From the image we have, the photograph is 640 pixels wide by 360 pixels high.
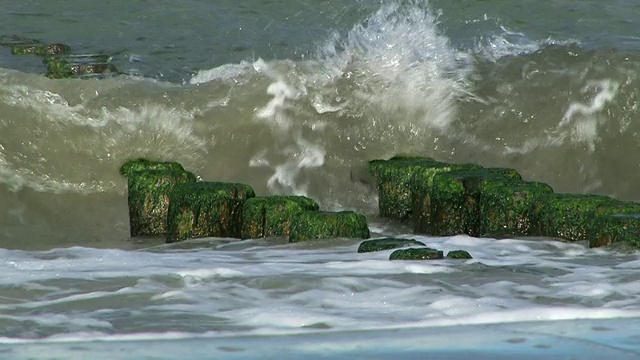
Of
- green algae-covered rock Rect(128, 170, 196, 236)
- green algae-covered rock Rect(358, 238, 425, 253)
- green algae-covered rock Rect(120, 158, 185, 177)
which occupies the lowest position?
green algae-covered rock Rect(358, 238, 425, 253)

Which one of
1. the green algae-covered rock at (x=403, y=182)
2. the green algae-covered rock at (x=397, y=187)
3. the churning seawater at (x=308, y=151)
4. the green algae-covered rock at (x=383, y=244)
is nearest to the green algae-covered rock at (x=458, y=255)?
the churning seawater at (x=308, y=151)

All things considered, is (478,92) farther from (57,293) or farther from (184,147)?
(57,293)

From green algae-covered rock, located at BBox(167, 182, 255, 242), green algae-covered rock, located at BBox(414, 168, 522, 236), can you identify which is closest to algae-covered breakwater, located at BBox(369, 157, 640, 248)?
green algae-covered rock, located at BBox(414, 168, 522, 236)

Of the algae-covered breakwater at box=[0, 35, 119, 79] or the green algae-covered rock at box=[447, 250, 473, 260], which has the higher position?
the algae-covered breakwater at box=[0, 35, 119, 79]

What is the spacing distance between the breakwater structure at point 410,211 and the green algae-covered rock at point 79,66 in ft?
7.85

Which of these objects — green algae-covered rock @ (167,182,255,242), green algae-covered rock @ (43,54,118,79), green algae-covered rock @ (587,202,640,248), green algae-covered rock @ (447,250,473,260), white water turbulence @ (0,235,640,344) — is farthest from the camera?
green algae-covered rock @ (43,54,118,79)

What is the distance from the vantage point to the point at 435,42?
10.9 meters

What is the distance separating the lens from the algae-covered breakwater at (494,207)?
6578mm

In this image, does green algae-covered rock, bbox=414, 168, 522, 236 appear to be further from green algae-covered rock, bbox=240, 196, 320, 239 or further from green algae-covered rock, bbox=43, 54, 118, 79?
green algae-covered rock, bbox=43, 54, 118, 79

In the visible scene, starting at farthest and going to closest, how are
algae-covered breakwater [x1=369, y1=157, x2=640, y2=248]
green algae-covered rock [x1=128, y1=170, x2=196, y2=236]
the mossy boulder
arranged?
the mossy boulder
green algae-covered rock [x1=128, y1=170, x2=196, y2=236]
algae-covered breakwater [x1=369, y1=157, x2=640, y2=248]

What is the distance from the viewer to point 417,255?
6.01 m

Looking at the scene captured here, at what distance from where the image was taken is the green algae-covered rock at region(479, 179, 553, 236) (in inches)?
277

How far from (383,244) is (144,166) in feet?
9.40

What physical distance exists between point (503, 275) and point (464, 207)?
1.72m
